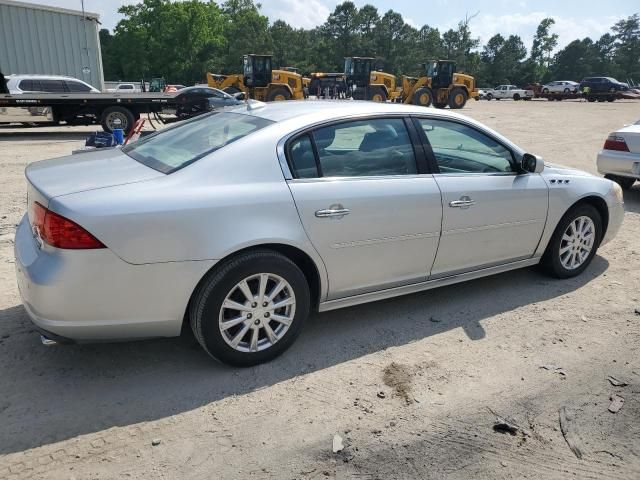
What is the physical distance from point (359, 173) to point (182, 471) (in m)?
2.02

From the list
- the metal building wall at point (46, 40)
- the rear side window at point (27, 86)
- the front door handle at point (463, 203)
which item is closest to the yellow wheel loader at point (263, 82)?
the metal building wall at point (46, 40)

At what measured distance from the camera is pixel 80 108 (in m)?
14.7

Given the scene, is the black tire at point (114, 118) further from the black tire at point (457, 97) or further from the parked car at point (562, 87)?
the parked car at point (562, 87)

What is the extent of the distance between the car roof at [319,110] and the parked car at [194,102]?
12837 millimetres

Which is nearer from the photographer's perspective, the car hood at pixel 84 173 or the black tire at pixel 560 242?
the car hood at pixel 84 173

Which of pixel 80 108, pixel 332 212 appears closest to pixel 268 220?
pixel 332 212

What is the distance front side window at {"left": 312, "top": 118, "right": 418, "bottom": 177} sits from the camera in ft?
10.9

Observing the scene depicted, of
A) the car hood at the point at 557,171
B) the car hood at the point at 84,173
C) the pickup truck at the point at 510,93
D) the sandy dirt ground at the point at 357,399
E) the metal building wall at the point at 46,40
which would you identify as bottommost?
the sandy dirt ground at the point at 357,399

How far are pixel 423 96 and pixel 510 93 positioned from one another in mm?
25716

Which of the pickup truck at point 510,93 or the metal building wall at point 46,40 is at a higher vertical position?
the metal building wall at point 46,40

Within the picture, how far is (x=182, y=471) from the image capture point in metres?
2.35

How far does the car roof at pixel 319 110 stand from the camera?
339cm

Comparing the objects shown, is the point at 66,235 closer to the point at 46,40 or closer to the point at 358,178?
the point at 358,178

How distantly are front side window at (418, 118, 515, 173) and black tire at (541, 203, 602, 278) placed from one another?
2.49 ft
